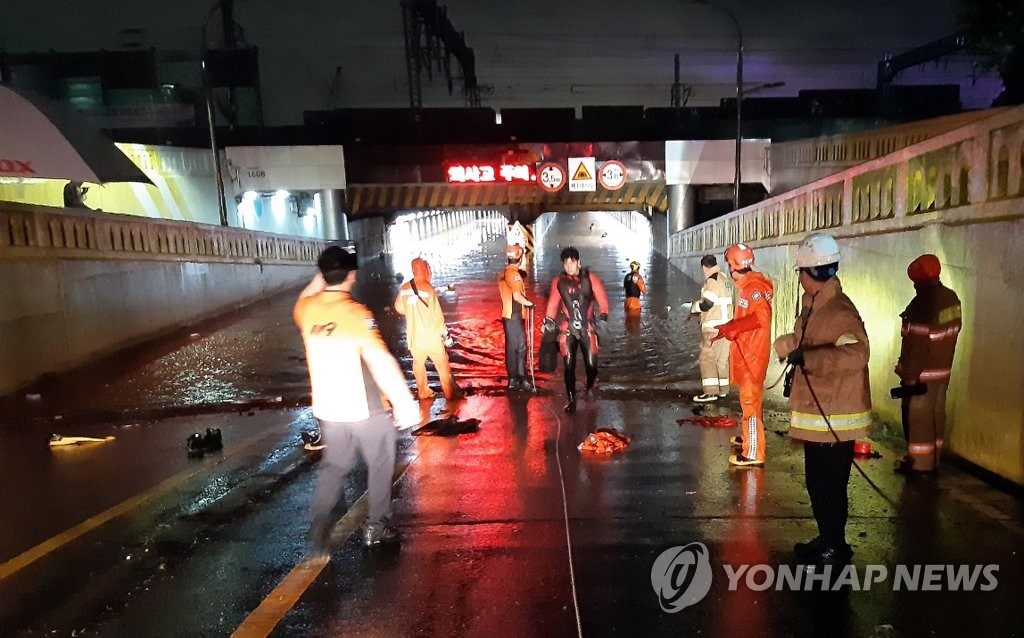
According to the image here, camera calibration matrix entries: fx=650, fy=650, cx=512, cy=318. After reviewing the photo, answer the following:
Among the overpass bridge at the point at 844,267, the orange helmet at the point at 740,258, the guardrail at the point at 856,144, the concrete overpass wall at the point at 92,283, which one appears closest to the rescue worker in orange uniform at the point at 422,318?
the orange helmet at the point at 740,258

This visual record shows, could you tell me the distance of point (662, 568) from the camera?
3.52 metres

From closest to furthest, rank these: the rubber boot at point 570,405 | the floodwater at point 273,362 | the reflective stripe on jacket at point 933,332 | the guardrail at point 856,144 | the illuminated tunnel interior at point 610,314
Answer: the reflective stripe on jacket at point 933,332, the rubber boot at point 570,405, the floodwater at point 273,362, the illuminated tunnel interior at point 610,314, the guardrail at point 856,144

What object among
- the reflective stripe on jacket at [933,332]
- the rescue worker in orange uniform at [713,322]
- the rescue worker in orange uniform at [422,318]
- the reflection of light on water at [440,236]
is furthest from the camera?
the reflection of light on water at [440,236]

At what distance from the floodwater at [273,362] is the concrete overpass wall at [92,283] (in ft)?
1.08

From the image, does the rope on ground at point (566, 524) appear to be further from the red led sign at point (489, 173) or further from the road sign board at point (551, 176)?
the red led sign at point (489, 173)

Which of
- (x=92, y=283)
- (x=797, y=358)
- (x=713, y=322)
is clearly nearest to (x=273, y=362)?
(x=92, y=283)

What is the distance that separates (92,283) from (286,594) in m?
8.50

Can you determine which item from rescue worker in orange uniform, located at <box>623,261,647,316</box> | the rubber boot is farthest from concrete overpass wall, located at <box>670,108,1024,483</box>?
rescue worker in orange uniform, located at <box>623,261,647,316</box>

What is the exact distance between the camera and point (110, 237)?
10.6 meters

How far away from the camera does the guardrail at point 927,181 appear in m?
4.64

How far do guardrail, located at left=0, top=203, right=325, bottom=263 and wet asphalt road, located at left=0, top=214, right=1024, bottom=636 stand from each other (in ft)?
7.93

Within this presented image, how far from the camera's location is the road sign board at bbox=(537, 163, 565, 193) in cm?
2527

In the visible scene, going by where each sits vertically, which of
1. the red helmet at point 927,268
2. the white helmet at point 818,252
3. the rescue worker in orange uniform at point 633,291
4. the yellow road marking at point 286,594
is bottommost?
the yellow road marking at point 286,594

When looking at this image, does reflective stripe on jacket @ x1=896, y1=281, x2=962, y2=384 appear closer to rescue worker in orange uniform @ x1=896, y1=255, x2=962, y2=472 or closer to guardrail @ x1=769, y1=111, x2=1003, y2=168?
rescue worker in orange uniform @ x1=896, y1=255, x2=962, y2=472
